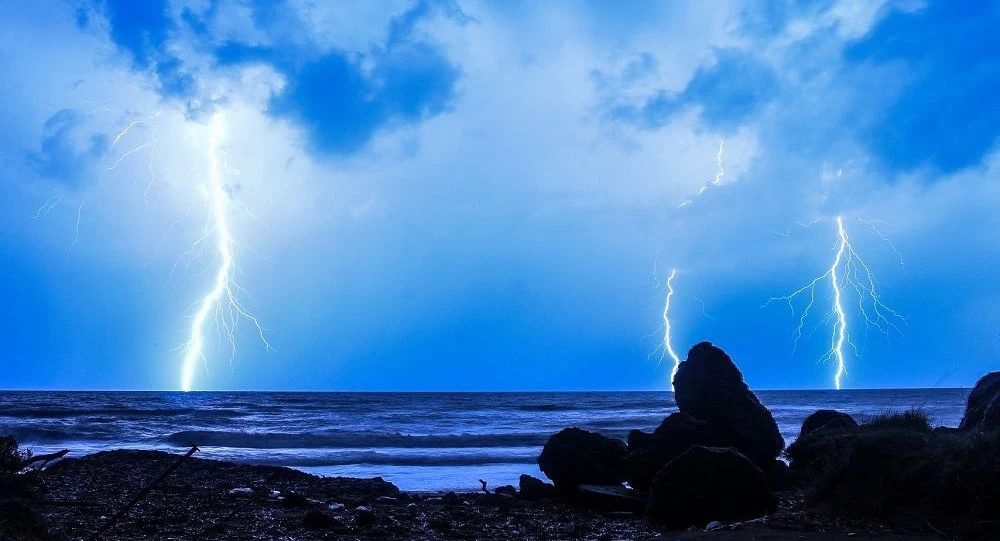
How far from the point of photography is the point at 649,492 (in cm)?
1033

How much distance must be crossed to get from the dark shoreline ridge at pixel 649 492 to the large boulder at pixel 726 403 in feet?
0.10

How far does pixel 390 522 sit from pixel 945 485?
6.59 metres

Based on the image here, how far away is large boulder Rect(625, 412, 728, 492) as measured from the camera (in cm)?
1158

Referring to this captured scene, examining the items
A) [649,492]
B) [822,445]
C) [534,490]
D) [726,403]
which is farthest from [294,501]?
[726,403]

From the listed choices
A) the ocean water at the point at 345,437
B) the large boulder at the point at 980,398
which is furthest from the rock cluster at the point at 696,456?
the large boulder at the point at 980,398

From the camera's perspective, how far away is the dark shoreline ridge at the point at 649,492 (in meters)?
6.20

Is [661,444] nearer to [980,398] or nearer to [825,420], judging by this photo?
[825,420]

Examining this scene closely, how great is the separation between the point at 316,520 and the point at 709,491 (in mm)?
5171

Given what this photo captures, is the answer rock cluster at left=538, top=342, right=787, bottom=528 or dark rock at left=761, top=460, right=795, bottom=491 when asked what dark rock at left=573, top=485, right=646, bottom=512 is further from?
dark rock at left=761, top=460, right=795, bottom=491

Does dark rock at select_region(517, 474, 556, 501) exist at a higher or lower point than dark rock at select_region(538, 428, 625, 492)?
lower

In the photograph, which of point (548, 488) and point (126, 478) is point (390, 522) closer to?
point (548, 488)

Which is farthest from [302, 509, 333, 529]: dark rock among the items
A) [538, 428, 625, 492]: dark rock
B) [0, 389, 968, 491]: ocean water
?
[0, 389, 968, 491]: ocean water

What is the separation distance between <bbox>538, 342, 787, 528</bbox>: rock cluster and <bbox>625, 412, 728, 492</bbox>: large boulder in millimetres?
18

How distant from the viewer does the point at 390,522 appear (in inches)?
354
